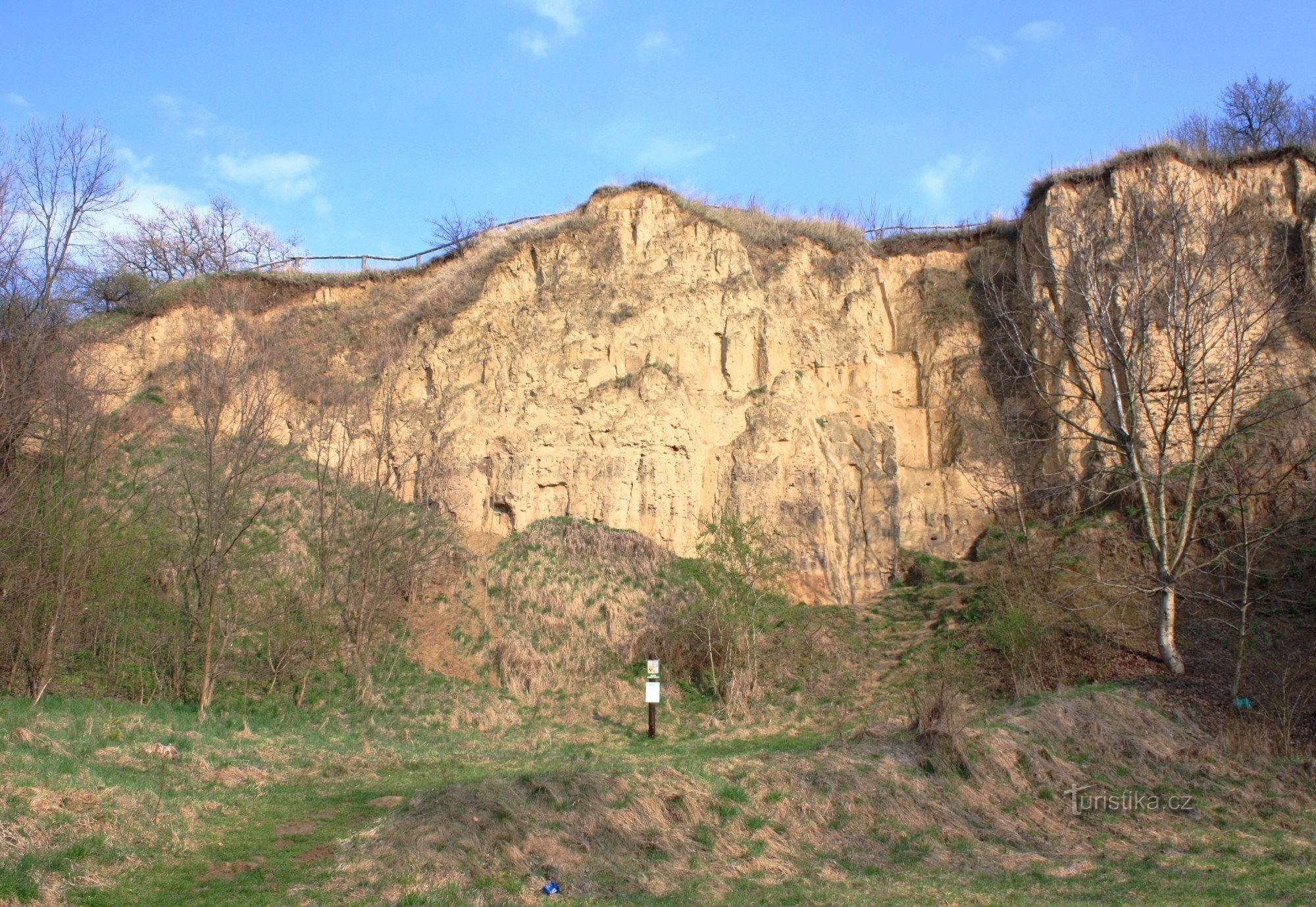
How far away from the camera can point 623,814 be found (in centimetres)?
1032

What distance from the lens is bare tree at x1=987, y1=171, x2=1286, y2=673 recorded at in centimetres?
1877

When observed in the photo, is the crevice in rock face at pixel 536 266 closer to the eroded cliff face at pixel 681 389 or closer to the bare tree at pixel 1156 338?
the eroded cliff face at pixel 681 389

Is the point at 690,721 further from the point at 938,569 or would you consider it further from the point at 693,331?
the point at 693,331

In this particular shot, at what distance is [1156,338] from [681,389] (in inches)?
530

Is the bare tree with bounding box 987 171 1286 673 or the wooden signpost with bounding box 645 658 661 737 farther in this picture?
the bare tree with bounding box 987 171 1286 673

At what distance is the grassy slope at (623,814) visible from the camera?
28.5ft

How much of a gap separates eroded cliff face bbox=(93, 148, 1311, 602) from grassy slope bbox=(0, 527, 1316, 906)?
27.4 feet

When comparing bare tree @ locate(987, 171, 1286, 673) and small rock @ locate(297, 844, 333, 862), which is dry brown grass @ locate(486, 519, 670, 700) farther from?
small rock @ locate(297, 844, 333, 862)

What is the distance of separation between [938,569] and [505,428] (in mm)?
12799

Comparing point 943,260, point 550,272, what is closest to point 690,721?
point 550,272

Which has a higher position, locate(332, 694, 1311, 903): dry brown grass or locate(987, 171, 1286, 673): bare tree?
locate(987, 171, 1286, 673): bare tree

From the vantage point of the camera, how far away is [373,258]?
32250 millimetres

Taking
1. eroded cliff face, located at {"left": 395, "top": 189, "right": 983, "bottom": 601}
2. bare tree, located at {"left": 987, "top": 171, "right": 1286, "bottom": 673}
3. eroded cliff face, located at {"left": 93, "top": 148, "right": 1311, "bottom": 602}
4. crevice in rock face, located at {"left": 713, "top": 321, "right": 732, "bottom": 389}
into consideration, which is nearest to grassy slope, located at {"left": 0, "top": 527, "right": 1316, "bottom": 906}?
bare tree, located at {"left": 987, "top": 171, "right": 1286, "bottom": 673}

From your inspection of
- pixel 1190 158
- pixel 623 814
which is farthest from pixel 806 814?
pixel 1190 158
